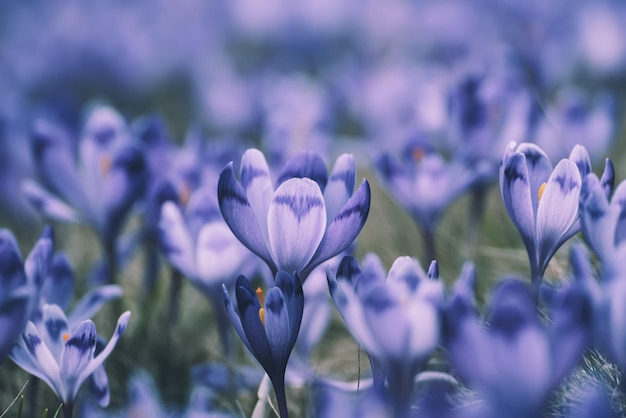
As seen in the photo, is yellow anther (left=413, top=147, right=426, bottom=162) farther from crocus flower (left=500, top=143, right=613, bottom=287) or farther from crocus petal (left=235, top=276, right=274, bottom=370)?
crocus petal (left=235, top=276, right=274, bottom=370)

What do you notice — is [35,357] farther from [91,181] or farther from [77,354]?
[91,181]

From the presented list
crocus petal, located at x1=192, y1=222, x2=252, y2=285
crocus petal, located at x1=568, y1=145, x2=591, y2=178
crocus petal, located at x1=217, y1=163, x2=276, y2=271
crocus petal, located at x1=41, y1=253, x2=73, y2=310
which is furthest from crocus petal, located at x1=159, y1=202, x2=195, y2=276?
crocus petal, located at x1=568, y1=145, x2=591, y2=178

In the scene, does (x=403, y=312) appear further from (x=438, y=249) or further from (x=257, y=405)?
(x=438, y=249)

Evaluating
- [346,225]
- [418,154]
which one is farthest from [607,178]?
[418,154]

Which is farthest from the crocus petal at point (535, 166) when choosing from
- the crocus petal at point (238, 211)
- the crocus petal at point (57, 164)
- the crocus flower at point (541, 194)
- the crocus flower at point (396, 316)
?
the crocus petal at point (57, 164)

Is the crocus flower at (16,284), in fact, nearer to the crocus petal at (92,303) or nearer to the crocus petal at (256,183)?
the crocus petal at (92,303)

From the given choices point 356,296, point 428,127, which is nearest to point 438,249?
point 428,127

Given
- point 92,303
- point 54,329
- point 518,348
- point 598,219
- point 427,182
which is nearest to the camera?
point 518,348
